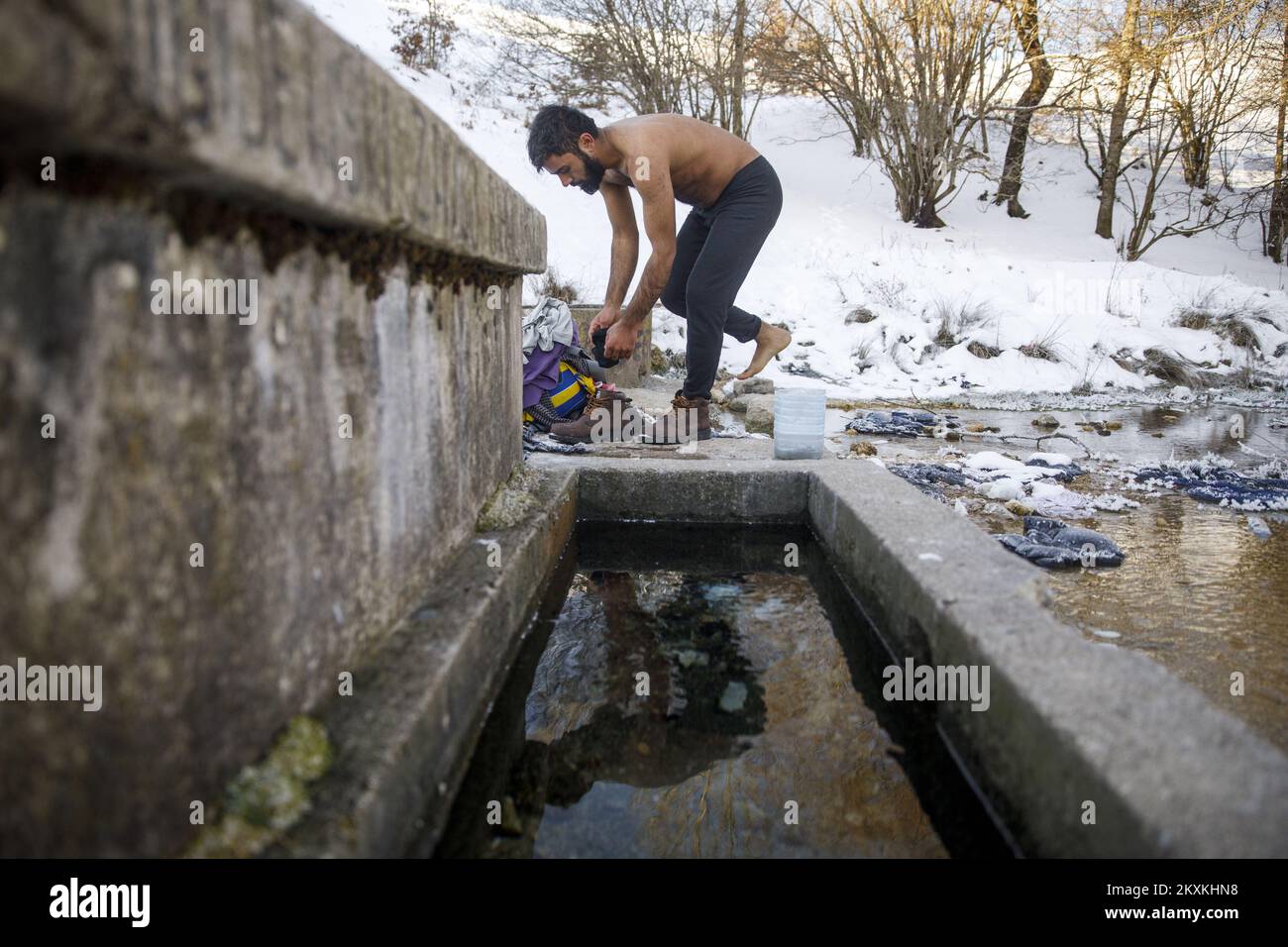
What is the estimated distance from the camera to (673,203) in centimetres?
328

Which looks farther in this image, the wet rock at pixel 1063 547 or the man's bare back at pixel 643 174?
the man's bare back at pixel 643 174

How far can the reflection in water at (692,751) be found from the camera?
137 centimetres

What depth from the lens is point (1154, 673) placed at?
1202 millimetres

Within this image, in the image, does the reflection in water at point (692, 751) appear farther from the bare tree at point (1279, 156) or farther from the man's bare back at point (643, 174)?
the bare tree at point (1279, 156)

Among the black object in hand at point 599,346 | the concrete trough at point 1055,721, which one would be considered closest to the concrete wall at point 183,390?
the concrete trough at point 1055,721

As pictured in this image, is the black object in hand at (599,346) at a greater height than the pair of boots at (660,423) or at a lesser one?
greater

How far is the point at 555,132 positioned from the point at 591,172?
9.5 inches

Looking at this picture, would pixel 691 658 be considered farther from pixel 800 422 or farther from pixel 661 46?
pixel 661 46

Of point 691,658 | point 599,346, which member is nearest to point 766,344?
point 599,346

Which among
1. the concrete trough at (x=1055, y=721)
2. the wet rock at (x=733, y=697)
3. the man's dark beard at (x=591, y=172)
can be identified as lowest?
the wet rock at (x=733, y=697)

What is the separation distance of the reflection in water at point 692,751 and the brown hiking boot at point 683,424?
1.63m

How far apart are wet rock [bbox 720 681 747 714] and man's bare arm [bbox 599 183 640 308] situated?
2.31 metres

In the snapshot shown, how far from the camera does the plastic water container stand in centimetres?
345
